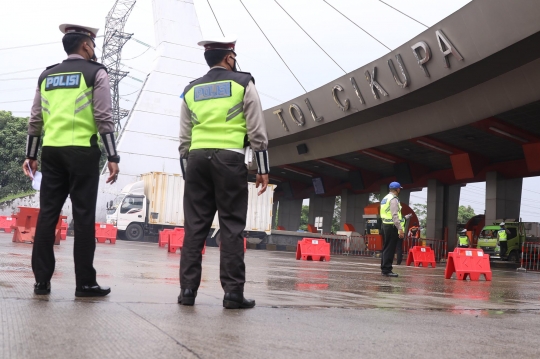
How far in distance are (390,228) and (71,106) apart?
861 centimetres

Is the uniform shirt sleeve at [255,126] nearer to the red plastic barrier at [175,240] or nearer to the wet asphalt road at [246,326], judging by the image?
the wet asphalt road at [246,326]

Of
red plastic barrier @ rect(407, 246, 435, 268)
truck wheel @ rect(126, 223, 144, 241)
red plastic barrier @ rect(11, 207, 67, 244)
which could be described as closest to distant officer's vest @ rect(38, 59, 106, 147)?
red plastic barrier @ rect(11, 207, 67, 244)

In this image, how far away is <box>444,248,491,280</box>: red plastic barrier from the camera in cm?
1308

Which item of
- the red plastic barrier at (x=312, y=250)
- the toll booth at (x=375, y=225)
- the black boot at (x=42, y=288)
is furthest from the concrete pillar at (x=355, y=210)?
the black boot at (x=42, y=288)

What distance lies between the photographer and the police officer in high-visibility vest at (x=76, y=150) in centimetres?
515

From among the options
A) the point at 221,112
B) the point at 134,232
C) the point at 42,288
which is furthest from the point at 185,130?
the point at 134,232

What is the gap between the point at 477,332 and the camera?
4.44 m

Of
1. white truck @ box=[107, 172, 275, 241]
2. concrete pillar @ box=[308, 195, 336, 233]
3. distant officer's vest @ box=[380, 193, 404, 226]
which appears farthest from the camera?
concrete pillar @ box=[308, 195, 336, 233]

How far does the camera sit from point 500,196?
3359 centimetres

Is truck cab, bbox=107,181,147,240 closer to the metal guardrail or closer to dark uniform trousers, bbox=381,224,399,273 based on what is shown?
the metal guardrail

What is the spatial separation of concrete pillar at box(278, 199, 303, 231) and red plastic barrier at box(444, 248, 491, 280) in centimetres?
4365

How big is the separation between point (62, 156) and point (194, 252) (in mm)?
1216

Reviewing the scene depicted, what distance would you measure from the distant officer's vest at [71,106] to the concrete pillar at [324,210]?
47792 millimetres

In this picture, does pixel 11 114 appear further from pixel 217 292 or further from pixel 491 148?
pixel 217 292
